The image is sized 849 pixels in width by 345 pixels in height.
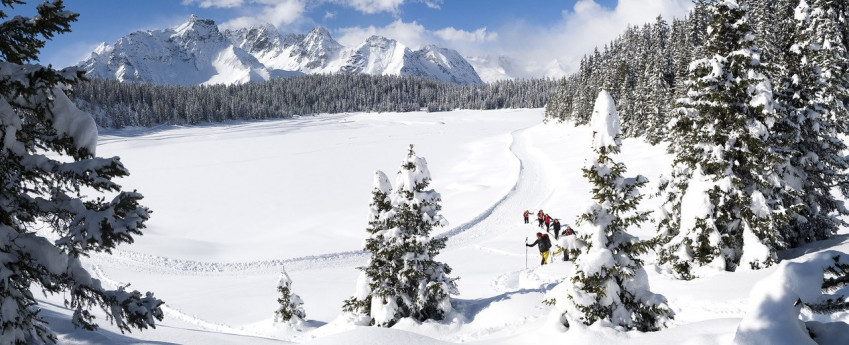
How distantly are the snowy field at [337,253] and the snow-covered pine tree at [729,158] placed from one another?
0.97m

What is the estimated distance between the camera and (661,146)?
4584 cm

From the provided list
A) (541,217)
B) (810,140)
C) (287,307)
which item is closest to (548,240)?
(541,217)

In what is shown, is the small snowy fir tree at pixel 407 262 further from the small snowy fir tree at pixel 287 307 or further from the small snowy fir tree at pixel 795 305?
the small snowy fir tree at pixel 795 305

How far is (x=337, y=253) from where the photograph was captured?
2622 cm

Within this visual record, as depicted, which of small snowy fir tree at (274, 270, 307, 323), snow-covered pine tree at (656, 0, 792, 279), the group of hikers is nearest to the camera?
the group of hikers

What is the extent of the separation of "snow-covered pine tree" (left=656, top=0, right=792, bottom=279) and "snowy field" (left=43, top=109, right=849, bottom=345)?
0.97 m

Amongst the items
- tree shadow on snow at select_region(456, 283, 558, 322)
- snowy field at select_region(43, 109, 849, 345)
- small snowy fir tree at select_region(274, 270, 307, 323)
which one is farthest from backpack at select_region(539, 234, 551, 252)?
small snowy fir tree at select_region(274, 270, 307, 323)

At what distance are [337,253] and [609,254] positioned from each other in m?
19.8

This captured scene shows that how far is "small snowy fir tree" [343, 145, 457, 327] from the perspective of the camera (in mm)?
12789

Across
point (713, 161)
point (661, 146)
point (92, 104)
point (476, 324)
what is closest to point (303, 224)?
point (476, 324)

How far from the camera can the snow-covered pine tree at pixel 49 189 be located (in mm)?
4812

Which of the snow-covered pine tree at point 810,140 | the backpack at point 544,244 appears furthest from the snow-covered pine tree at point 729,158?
the backpack at point 544,244

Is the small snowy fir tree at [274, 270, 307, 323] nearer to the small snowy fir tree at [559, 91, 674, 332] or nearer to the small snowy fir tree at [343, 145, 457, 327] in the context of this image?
the small snowy fir tree at [343, 145, 457, 327]

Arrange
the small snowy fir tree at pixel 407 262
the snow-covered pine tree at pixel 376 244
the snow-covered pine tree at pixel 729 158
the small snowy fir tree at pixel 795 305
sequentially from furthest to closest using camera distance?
the snow-covered pine tree at pixel 376 244 → the small snowy fir tree at pixel 407 262 → the snow-covered pine tree at pixel 729 158 → the small snowy fir tree at pixel 795 305
